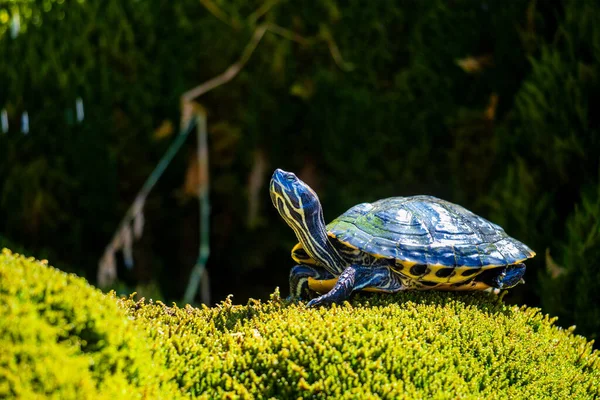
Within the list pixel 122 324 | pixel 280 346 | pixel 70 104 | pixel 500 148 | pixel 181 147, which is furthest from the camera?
pixel 181 147

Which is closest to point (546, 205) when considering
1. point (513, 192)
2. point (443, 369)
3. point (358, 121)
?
point (513, 192)

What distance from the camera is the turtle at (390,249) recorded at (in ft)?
11.8

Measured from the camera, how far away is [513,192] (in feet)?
19.5

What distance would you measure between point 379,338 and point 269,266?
455cm

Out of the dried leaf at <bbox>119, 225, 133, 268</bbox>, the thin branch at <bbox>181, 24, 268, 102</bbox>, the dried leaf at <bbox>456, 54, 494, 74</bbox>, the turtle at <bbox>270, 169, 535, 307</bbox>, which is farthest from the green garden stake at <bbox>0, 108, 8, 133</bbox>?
the dried leaf at <bbox>456, 54, 494, 74</bbox>

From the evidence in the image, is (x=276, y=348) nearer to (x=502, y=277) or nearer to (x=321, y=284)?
(x=321, y=284)

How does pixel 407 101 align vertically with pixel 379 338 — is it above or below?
above

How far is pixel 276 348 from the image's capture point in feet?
9.63

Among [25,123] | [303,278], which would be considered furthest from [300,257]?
[25,123]

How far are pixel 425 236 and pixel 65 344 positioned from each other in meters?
2.16

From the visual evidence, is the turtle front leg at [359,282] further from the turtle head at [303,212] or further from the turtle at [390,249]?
the turtle head at [303,212]

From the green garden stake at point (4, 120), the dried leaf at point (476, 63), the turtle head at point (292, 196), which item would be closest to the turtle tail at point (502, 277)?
the turtle head at point (292, 196)

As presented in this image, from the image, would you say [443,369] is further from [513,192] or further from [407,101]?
[407,101]

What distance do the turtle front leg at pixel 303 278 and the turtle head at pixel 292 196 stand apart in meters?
0.37
